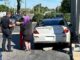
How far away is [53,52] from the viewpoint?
47.5 ft

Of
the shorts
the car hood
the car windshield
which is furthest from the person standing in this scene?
the car windshield

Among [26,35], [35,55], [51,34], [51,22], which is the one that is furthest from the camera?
[51,22]

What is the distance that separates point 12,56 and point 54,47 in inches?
128

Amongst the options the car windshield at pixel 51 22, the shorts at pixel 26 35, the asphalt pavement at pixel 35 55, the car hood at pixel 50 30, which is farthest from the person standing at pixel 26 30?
the car windshield at pixel 51 22

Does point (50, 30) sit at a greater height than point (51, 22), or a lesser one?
lesser

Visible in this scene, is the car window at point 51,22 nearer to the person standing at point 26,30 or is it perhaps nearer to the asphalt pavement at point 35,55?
the person standing at point 26,30

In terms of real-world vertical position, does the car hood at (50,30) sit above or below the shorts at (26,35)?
above

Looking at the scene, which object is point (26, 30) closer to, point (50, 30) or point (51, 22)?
point (50, 30)

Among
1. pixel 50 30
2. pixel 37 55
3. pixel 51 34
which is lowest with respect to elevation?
pixel 37 55

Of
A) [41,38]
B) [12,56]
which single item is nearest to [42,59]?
[12,56]

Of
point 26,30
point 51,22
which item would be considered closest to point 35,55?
point 26,30

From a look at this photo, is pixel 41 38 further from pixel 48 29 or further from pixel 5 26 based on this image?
pixel 5 26

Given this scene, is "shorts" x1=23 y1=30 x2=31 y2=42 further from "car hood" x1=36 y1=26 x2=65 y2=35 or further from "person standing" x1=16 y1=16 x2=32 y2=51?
"car hood" x1=36 y1=26 x2=65 y2=35

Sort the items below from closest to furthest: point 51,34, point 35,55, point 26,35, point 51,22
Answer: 1. point 35,55
2. point 26,35
3. point 51,34
4. point 51,22
